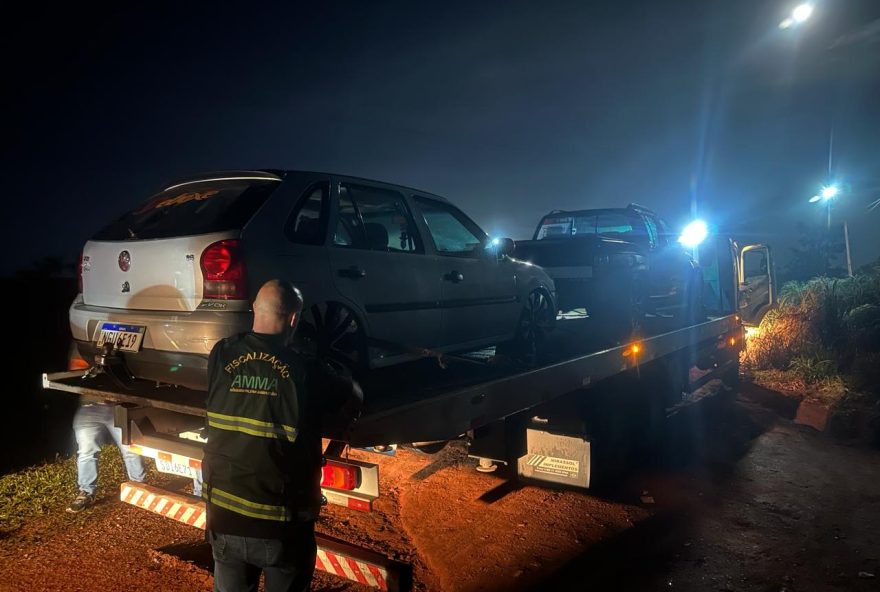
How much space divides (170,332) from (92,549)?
235 cm

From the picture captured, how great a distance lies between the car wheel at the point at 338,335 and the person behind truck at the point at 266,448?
3.56 ft

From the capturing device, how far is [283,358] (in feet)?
7.32

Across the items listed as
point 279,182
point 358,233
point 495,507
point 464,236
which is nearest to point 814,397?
point 495,507

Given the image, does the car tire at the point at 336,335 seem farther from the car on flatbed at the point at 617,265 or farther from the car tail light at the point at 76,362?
the car on flatbed at the point at 617,265

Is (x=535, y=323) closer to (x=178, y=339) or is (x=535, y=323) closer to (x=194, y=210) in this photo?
(x=194, y=210)

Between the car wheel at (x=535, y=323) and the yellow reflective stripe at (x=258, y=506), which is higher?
the car wheel at (x=535, y=323)

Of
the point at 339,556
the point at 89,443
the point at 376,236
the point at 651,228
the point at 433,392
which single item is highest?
the point at 651,228

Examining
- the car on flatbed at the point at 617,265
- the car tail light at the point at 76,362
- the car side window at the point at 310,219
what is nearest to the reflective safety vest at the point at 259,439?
the car side window at the point at 310,219

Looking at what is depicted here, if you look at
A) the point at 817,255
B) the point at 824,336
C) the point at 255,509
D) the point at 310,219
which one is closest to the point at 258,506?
the point at 255,509

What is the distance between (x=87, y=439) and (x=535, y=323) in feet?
13.4

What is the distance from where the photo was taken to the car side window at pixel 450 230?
15.3ft

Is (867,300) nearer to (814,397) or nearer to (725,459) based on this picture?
(814,397)

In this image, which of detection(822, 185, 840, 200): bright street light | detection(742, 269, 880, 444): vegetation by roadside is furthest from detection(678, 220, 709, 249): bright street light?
detection(822, 185, 840, 200): bright street light

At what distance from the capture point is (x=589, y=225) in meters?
9.59
